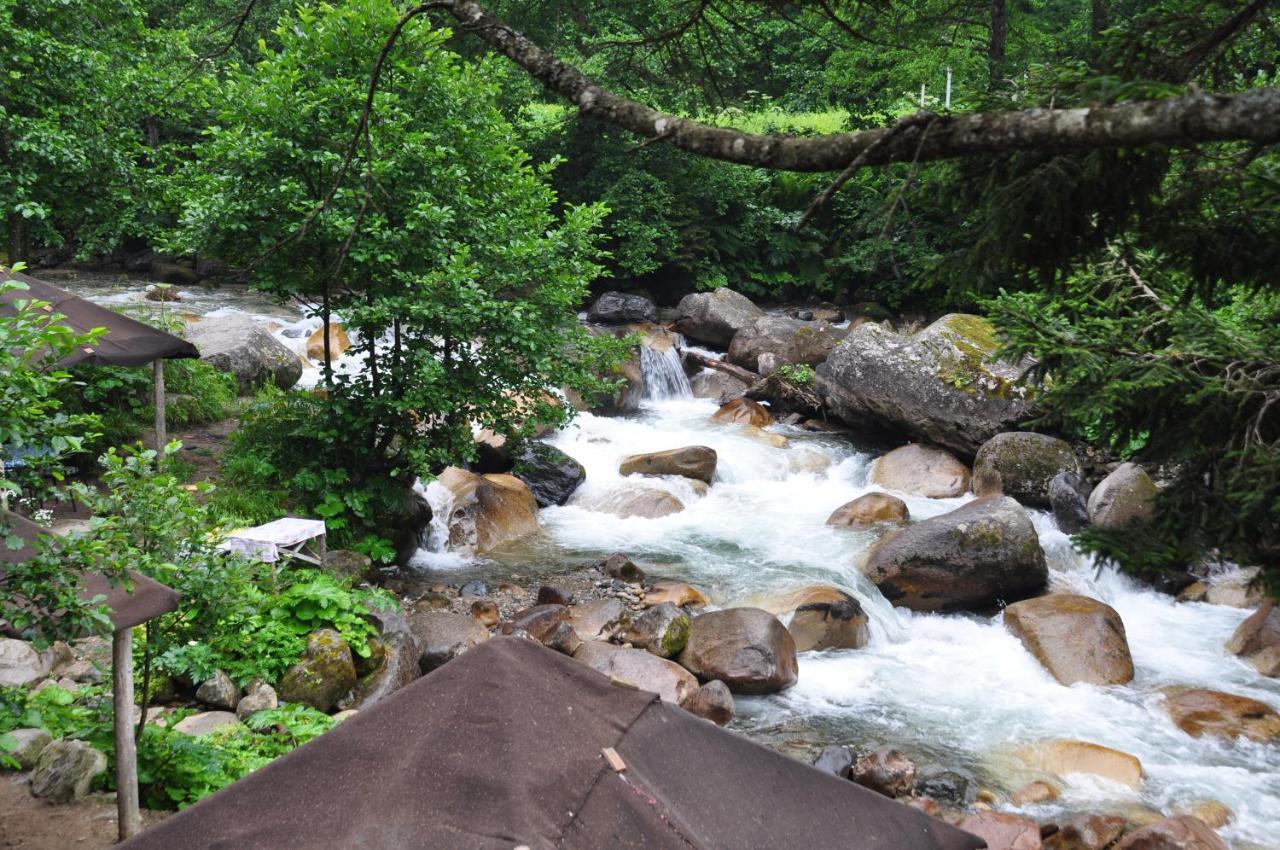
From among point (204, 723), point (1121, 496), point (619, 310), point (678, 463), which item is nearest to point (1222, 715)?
point (1121, 496)

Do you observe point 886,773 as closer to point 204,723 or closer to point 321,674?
point 321,674

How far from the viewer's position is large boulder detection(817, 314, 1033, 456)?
14.7 m

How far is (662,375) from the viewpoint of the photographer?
65.2 ft

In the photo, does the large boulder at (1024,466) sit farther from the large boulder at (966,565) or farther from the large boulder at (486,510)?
the large boulder at (486,510)

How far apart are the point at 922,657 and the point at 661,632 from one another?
9.31 feet

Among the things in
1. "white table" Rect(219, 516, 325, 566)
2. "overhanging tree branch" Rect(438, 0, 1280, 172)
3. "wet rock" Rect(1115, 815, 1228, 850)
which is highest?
"overhanging tree branch" Rect(438, 0, 1280, 172)

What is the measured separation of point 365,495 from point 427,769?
26.5 ft

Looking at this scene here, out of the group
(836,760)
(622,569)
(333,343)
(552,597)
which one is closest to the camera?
(836,760)

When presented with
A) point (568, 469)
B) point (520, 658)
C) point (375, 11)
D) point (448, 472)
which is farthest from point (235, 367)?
point (520, 658)

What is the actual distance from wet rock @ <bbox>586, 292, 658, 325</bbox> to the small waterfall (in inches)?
108

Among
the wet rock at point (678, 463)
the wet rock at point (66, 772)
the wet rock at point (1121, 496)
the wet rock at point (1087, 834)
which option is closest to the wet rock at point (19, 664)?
the wet rock at point (66, 772)

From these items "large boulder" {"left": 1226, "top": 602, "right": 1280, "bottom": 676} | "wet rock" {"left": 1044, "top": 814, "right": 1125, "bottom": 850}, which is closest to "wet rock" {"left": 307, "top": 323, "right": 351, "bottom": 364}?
"wet rock" {"left": 1044, "top": 814, "right": 1125, "bottom": 850}

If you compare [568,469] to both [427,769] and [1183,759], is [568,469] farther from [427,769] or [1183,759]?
[427,769]

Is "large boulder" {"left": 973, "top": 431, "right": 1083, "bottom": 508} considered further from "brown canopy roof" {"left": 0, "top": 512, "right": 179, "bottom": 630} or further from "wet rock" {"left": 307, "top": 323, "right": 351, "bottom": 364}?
"brown canopy roof" {"left": 0, "top": 512, "right": 179, "bottom": 630}
